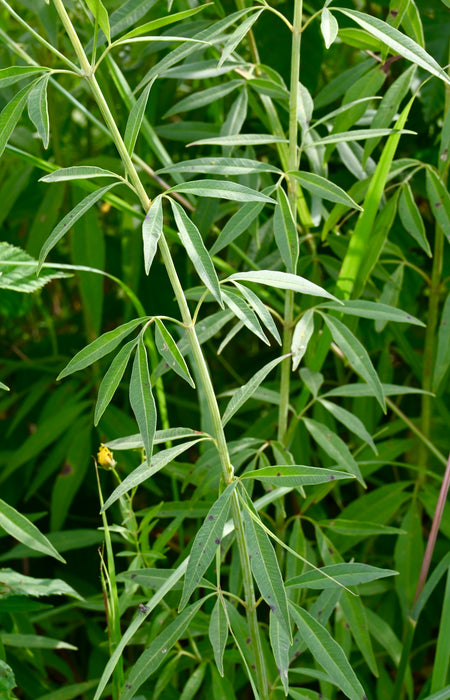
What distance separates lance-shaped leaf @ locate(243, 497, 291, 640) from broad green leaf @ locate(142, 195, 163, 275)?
18 centimetres

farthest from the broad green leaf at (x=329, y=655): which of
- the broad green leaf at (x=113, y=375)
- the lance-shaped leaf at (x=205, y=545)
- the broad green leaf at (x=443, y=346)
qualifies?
the broad green leaf at (x=443, y=346)

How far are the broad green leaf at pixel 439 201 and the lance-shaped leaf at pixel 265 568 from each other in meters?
0.37

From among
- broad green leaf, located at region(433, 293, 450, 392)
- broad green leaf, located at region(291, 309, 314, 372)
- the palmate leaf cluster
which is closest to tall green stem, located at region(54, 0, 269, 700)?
the palmate leaf cluster

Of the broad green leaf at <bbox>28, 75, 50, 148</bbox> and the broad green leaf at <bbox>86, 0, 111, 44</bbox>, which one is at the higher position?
the broad green leaf at <bbox>86, 0, 111, 44</bbox>

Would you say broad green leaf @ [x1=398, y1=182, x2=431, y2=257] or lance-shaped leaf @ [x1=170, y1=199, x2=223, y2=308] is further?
broad green leaf @ [x1=398, y1=182, x2=431, y2=257]

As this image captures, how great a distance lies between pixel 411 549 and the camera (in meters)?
0.86

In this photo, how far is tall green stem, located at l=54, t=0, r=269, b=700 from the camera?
0.50 metres

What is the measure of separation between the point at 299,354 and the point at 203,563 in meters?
0.22

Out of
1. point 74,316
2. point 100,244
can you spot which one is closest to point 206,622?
point 100,244

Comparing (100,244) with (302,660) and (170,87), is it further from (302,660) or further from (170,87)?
(302,660)

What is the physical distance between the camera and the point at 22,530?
22.7 inches

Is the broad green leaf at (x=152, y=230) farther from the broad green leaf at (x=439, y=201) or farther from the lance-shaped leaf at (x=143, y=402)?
the broad green leaf at (x=439, y=201)

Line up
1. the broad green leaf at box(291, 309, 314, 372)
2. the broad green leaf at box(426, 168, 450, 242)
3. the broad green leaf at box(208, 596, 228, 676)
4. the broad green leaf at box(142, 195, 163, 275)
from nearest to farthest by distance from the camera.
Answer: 1. the broad green leaf at box(142, 195, 163, 275)
2. the broad green leaf at box(208, 596, 228, 676)
3. the broad green leaf at box(291, 309, 314, 372)
4. the broad green leaf at box(426, 168, 450, 242)

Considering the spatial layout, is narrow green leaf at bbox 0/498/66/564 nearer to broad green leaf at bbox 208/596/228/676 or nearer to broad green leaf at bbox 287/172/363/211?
broad green leaf at bbox 208/596/228/676
